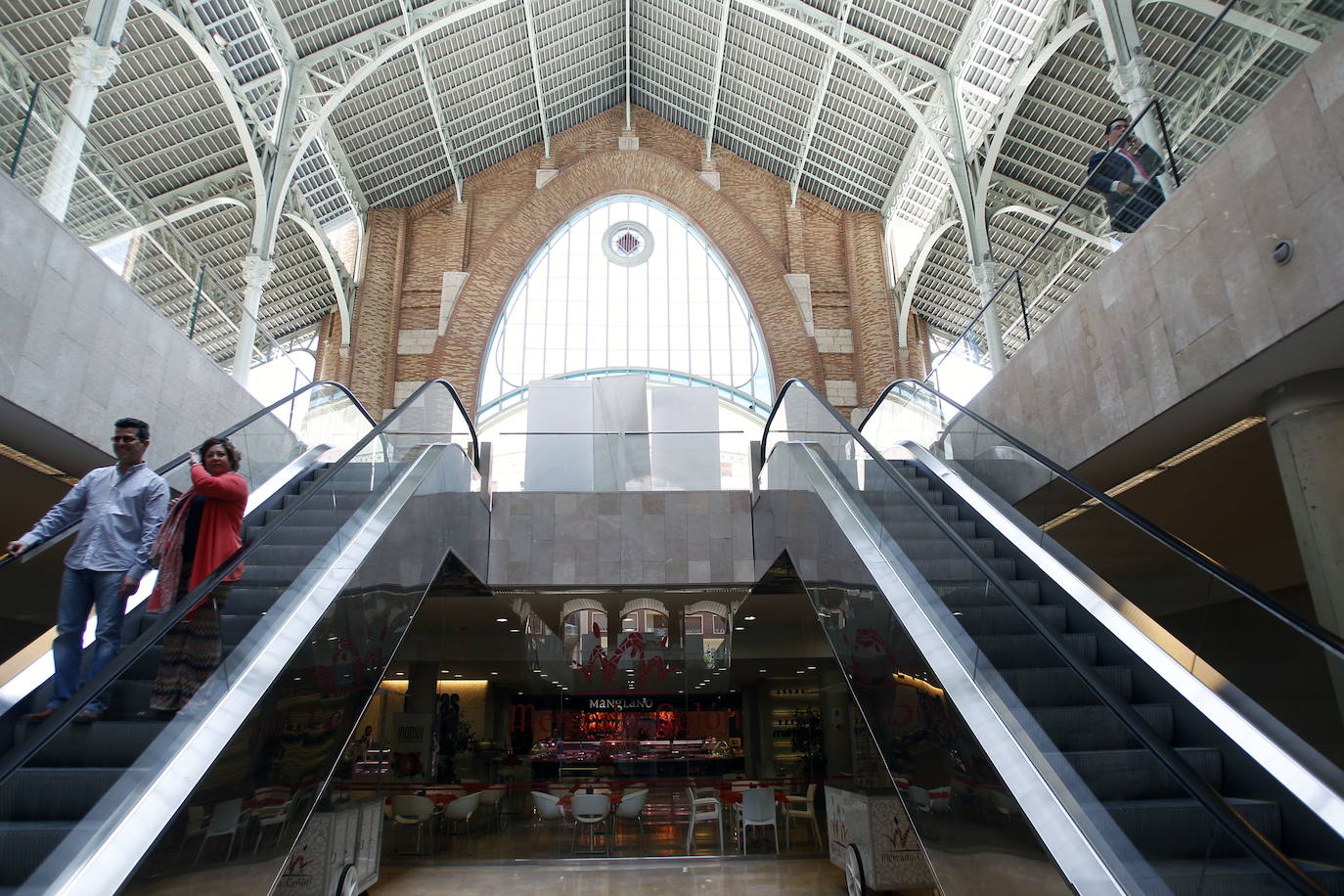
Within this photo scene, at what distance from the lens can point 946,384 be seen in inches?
400

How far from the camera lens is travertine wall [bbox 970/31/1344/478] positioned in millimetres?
4871

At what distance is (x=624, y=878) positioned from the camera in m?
9.23

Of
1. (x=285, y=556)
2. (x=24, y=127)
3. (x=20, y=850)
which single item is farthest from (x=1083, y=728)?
(x=24, y=127)

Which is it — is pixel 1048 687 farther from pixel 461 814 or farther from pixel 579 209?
pixel 579 209

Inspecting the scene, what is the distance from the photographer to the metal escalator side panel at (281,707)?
9.25 ft

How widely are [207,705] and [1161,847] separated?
357 centimetres

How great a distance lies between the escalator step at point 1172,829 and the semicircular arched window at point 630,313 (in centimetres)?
2106

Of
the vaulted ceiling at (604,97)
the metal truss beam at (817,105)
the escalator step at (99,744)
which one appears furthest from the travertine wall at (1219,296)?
the metal truss beam at (817,105)

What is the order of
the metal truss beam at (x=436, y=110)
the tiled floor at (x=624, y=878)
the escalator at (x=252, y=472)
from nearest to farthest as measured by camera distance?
1. the escalator at (x=252, y=472)
2. the tiled floor at (x=624, y=878)
3. the metal truss beam at (x=436, y=110)

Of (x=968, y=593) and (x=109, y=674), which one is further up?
(x=968, y=593)

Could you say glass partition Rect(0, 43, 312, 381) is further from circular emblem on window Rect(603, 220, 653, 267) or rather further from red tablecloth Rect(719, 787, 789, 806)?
circular emblem on window Rect(603, 220, 653, 267)

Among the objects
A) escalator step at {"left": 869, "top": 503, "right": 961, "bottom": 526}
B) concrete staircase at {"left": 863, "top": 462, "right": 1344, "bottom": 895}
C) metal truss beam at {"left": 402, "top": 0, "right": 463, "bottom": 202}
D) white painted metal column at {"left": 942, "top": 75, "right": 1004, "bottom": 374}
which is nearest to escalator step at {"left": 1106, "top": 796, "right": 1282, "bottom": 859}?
concrete staircase at {"left": 863, "top": 462, "right": 1344, "bottom": 895}

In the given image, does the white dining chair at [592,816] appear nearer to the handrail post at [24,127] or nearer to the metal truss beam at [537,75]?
the handrail post at [24,127]

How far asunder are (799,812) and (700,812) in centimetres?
127
